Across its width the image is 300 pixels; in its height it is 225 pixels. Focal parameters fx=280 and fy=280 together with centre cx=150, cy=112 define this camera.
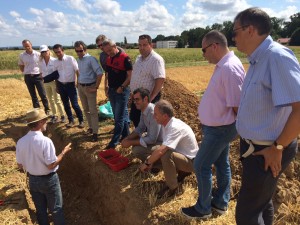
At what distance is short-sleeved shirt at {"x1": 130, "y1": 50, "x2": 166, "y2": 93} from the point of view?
5.05 m

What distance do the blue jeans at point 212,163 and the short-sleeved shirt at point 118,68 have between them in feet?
8.68

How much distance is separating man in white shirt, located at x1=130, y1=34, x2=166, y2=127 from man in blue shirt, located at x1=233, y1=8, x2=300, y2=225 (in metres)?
2.63

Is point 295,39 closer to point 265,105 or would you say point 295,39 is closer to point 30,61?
point 30,61

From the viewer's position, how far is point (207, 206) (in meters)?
3.70

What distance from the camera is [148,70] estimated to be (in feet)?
16.8

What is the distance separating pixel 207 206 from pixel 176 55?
134ft

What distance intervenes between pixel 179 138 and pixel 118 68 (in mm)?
2304

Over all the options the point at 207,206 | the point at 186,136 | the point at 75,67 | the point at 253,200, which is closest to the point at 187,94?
the point at 75,67

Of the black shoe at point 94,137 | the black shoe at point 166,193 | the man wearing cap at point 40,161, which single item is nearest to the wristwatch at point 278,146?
the black shoe at point 166,193

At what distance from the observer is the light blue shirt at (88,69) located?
6.30m

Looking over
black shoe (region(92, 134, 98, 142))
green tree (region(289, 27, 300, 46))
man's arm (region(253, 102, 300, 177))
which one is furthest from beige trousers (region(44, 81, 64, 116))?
green tree (region(289, 27, 300, 46))

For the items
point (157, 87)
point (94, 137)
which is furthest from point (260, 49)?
point (94, 137)

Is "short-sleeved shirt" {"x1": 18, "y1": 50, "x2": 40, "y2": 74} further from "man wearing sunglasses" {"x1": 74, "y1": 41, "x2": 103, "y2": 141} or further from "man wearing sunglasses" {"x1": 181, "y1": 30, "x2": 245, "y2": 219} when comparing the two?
"man wearing sunglasses" {"x1": 181, "y1": 30, "x2": 245, "y2": 219}

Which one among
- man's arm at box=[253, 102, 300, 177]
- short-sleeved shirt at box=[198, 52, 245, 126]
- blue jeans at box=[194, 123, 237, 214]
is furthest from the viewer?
blue jeans at box=[194, 123, 237, 214]
